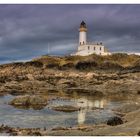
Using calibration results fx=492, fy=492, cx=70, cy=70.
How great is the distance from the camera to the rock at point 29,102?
603 inches

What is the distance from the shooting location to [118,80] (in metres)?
14.3

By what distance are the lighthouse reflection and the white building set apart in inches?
75.9

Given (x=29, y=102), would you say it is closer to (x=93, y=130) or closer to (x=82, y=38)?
(x=82, y=38)

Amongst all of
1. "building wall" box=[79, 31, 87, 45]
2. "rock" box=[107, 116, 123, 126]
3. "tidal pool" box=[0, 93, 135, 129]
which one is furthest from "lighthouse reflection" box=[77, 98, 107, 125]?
"building wall" box=[79, 31, 87, 45]

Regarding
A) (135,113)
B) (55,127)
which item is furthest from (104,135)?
(135,113)

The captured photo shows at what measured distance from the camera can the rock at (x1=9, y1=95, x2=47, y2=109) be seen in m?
15.3

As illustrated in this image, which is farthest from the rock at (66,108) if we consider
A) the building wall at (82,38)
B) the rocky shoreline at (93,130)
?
the building wall at (82,38)

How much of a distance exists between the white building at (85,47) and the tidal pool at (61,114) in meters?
1.87

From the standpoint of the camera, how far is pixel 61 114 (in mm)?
14320

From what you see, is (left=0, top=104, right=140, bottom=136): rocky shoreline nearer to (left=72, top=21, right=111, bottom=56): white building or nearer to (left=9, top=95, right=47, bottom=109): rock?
(left=72, top=21, right=111, bottom=56): white building

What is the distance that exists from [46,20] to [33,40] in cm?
62

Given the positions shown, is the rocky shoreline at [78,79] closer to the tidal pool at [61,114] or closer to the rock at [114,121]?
the rock at [114,121]

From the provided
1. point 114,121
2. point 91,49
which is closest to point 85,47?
point 91,49

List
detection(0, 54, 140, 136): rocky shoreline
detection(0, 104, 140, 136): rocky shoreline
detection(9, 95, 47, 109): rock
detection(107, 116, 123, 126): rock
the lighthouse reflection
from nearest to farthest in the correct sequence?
detection(0, 104, 140, 136): rocky shoreline → detection(107, 116, 123, 126): rock → detection(0, 54, 140, 136): rocky shoreline → the lighthouse reflection → detection(9, 95, 47, 109): rock
